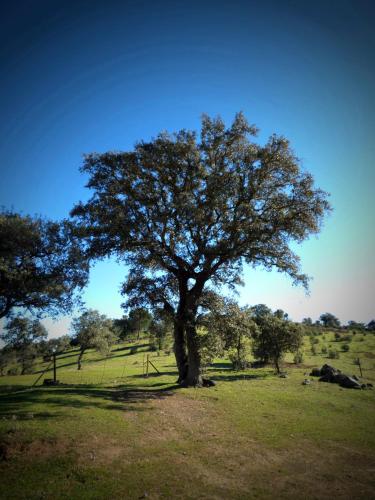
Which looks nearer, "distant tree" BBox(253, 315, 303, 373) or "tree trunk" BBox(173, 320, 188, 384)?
"tree trunk" BBox(173, 320, 188, 384)

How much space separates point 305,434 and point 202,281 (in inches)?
528

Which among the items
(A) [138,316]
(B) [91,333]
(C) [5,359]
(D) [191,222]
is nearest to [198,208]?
(D) [191,222]

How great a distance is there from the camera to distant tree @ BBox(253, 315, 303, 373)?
42.3 meters

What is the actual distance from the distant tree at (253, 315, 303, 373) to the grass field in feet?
70.3

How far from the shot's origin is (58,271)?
1062 inches

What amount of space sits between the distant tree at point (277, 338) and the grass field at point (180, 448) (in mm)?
21422

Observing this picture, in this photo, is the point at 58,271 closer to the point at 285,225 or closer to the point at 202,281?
the point at 202,281

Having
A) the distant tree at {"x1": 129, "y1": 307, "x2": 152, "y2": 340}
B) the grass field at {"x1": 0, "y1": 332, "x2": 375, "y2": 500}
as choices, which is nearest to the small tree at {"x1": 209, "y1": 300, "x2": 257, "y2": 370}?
the grass field at {"x1": 0, "y1": 332, "x2": 375, "y2": 500}

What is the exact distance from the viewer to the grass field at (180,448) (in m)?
9.05

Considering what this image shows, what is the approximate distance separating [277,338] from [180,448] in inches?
1342

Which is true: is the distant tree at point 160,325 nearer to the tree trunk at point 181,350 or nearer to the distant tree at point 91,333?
the tree trunk at point 181,350

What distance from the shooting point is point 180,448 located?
12164mm

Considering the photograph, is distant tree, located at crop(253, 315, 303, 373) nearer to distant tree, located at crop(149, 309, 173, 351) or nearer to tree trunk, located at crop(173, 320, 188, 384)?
tree trunk, located at crop(173, 320, 188, 384)

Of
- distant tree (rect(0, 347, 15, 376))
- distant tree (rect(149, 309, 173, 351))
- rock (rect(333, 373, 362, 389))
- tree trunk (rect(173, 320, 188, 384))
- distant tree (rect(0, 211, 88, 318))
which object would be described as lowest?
distant tree (rect(0, 347, 15, 376))
